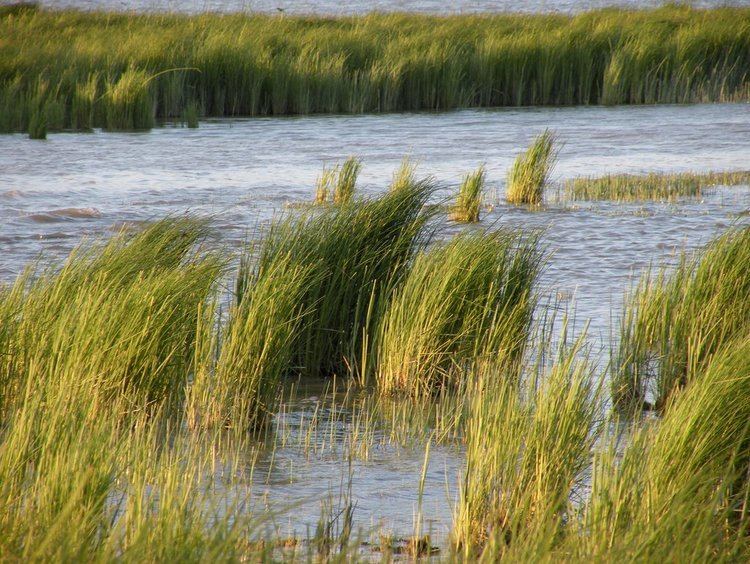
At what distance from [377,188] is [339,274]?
575 centimetres

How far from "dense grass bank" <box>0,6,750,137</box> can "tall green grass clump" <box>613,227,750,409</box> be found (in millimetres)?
12348

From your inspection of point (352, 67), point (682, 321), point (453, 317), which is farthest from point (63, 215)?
point (352, 67)

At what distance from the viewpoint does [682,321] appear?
5168 millimetres

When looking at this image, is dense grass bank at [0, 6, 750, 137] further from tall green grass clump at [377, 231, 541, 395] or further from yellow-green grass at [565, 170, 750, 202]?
tall green grass clump at [377, 231, 541, 395]

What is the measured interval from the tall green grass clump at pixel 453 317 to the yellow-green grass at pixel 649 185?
19.8ft

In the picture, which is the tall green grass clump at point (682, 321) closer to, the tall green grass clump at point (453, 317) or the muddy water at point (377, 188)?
the muddy water at point (377, 188)

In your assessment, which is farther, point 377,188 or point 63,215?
point 377,188

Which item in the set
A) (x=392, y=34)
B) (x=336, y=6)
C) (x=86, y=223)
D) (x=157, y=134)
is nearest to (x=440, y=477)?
(x=86, y=223)

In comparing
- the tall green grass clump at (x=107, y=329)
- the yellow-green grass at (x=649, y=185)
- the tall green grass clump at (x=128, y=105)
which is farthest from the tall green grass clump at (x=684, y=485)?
the tall green grass clump at (x=128, y=105)

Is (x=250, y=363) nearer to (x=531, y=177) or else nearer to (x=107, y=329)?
(x=107, y=329)

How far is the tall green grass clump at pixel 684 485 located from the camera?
8.84 ft

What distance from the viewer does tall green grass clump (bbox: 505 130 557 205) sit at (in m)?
10.9

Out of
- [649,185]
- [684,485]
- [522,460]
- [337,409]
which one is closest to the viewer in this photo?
[684,485]

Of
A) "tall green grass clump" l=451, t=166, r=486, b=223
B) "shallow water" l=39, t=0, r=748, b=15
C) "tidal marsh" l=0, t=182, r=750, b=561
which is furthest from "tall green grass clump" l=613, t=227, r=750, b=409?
"shallow water" l=39, t=0, r=748, b=15
